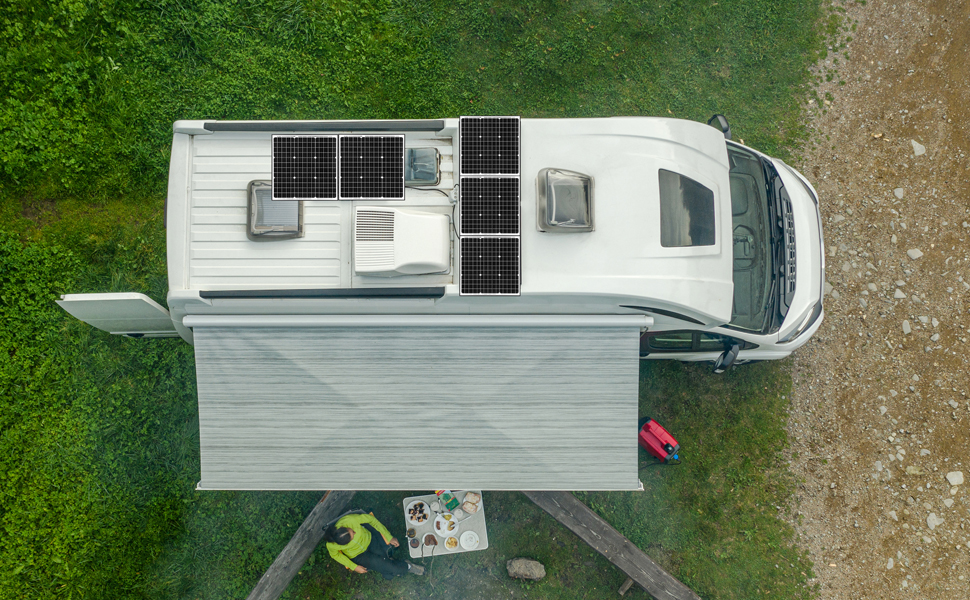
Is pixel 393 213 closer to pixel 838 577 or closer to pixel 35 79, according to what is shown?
pixel 35 79

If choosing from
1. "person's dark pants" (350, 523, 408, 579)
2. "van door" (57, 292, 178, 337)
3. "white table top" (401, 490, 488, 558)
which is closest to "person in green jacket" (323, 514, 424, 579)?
"person's dark pants" (350, 523, 408, 579)

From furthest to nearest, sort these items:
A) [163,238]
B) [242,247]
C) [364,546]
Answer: [163,238] < [364,546] < [242,247]

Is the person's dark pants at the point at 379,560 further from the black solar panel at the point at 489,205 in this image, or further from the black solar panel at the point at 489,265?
the black solar panel at the point at 489,205

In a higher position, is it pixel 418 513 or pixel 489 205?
pixel 489 205

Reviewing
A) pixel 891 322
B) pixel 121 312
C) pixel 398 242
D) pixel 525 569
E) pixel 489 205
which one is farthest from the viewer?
pixel 891 322

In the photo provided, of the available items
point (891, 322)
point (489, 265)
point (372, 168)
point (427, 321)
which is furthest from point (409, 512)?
point (891, 322)

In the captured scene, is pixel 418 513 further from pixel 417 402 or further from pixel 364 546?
pixel 417 402
